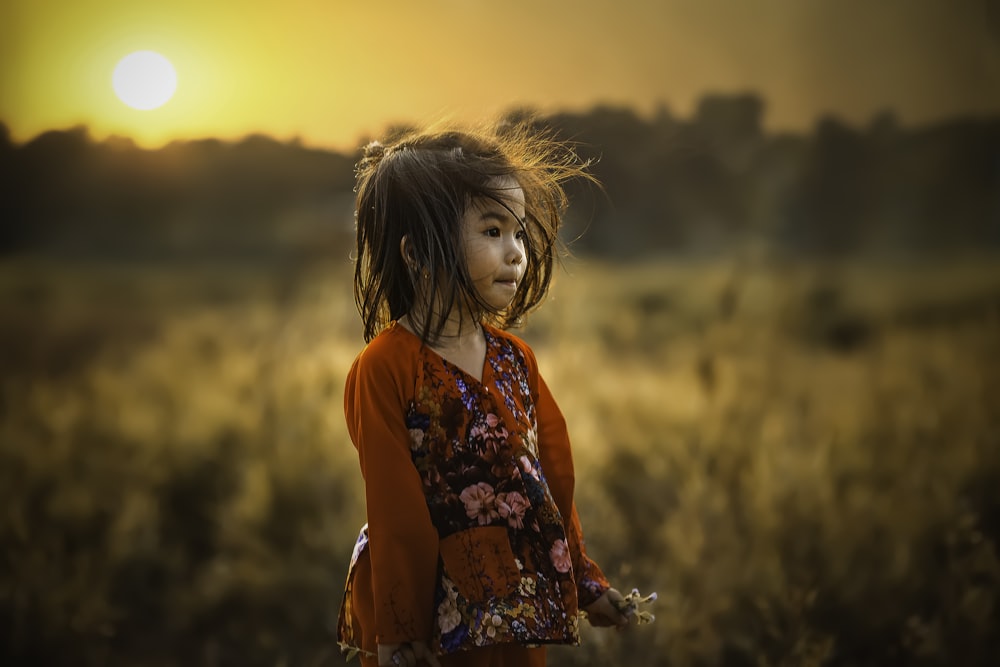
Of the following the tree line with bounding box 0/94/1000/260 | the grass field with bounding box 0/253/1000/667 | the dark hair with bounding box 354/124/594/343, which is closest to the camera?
the dark hair with bounding box 354/124/594/343

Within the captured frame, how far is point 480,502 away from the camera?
1348mm

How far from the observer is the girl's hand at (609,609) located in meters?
1.48

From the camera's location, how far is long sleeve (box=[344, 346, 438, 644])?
1.27 meters

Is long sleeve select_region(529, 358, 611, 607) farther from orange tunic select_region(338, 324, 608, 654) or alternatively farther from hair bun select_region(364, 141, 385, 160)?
hair bun select_region(364, 141, 385, 160)

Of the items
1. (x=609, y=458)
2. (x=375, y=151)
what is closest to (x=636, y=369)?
(x=609, y=458)

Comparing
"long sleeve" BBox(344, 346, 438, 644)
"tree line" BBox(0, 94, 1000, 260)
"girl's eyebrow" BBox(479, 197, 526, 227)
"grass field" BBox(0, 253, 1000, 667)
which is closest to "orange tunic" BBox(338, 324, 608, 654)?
"long sleeve" BBox(344, 346, 438, 644)

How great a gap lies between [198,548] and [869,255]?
2556mm

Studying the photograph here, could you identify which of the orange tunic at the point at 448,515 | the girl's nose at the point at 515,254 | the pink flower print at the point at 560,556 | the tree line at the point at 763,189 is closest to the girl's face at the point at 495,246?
the girl's nose at the point at 515,254

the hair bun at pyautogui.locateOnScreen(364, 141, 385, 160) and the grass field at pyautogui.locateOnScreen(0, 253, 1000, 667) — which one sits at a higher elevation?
the hair bun at pyautogui.locateOnScreen(364, 141, 385, 160)

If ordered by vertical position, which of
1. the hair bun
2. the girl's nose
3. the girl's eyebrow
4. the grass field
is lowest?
the grass field

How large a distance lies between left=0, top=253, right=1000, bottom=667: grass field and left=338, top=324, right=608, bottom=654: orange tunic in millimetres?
1164

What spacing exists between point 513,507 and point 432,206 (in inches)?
18.9

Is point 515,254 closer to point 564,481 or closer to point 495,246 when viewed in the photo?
point 495,246

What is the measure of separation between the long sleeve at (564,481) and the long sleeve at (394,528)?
29 cm
